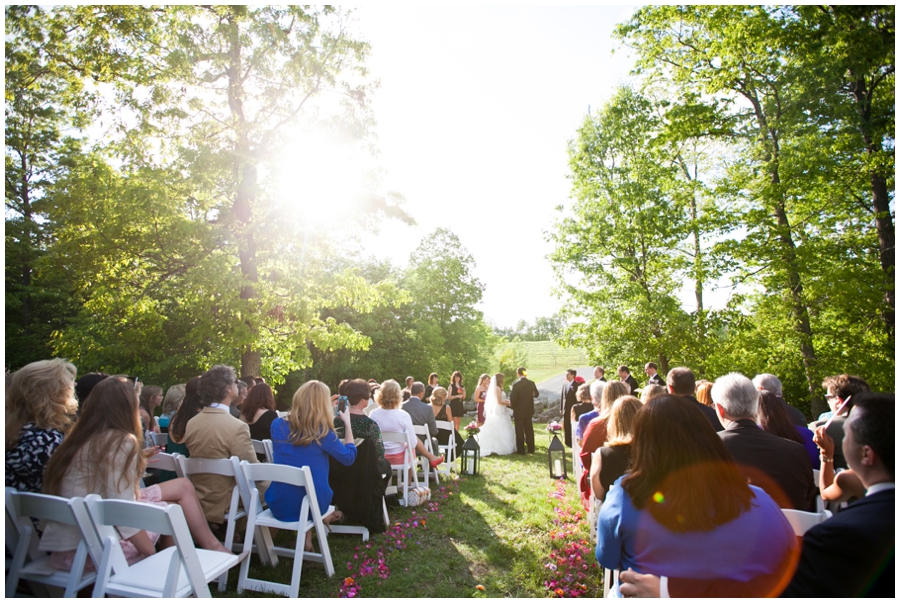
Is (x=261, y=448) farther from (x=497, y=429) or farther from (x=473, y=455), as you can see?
(x=497, y=429)

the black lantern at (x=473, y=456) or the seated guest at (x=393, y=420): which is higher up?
the seated guest at (x=393, y=420)

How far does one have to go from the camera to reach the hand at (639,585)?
80.4 inches

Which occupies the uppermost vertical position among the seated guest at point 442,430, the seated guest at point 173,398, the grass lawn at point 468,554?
the seated guest at point 173,398

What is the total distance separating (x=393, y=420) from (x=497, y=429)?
4.97 metres

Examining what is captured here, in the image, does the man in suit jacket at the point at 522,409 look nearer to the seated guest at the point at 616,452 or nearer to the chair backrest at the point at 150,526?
the seated guest at the point at 616,452

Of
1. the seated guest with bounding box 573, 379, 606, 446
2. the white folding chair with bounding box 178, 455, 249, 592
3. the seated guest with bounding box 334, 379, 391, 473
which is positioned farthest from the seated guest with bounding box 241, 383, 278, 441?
the seated guest with bounding box 573, 379, 606, 446

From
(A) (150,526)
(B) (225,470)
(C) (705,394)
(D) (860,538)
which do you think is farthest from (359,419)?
(D) (860,538)

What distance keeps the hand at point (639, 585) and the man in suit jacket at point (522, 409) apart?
28.2ft

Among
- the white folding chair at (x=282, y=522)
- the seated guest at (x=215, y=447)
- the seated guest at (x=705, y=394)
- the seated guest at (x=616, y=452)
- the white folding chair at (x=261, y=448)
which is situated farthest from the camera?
the seated guest at (x=705, y=394)

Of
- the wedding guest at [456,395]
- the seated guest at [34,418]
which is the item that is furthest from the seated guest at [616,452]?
the wedding guest at [456,395]

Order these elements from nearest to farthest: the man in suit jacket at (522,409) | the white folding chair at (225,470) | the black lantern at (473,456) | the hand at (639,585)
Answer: the hand at (639,585), the white folding chair at (225,470), the black lantern at (473,456), the man in suit jacket at (522,409)

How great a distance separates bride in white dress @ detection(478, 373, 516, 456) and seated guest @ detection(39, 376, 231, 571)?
813 cm

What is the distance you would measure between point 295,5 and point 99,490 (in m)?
12.2

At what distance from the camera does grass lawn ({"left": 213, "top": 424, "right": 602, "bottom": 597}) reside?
159 inches
